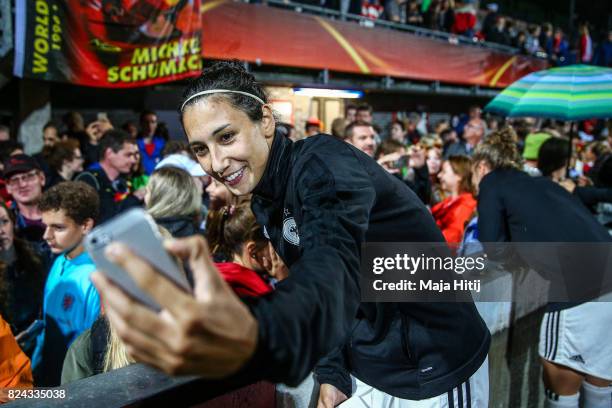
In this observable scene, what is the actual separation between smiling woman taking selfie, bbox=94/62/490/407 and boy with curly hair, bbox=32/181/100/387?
1407 millimetres

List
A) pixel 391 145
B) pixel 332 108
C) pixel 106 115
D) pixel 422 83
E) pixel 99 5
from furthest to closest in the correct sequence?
pixel 422 83 < pixel 332 108 < pixel 106 115 < pixel 99 5 < pixel 391 145

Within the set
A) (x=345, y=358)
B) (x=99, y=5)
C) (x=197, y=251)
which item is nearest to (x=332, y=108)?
(x=99, y=5)

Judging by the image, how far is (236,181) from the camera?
1.50 m

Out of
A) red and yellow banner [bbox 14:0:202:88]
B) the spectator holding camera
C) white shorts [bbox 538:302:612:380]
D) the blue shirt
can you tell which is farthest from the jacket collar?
red and yellow banner [bbox 14:0:202:88]

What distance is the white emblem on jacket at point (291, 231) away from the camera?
148 cm

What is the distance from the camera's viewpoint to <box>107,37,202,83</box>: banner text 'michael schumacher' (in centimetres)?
701

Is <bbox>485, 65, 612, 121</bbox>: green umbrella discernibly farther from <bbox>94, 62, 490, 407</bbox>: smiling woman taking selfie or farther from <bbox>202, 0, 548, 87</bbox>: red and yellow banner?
<bbox>202, 0, 548, 87</bbox>: red and yellow banner

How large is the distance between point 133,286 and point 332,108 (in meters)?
12.7

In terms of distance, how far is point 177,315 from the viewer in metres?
0.69

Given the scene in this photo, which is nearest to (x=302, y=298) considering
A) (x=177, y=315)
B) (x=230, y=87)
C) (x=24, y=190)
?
(x=177, y=315)

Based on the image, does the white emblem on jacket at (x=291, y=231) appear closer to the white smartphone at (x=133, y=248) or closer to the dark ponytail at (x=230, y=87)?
the dark ponytail at (x=230, y=87)

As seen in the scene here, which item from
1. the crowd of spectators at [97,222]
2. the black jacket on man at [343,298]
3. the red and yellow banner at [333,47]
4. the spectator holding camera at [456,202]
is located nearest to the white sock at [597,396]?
the crowd of spectators at [97,222]

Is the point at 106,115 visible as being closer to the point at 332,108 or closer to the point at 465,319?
the point at 332,108

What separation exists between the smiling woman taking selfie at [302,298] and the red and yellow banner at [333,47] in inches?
285
